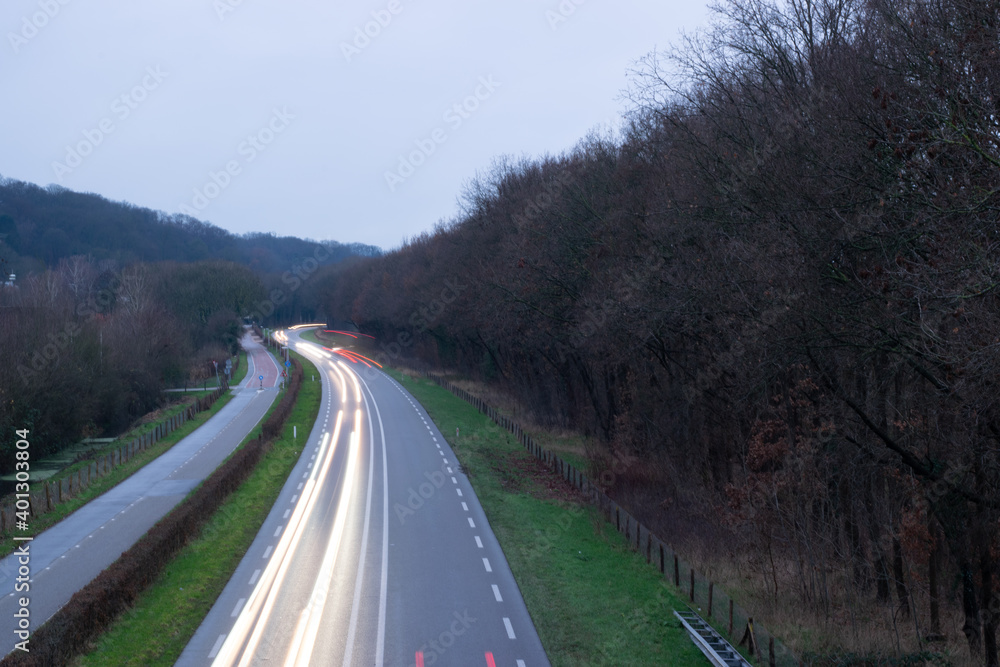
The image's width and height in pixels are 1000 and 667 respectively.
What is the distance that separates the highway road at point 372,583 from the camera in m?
12.6

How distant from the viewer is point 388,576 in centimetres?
1658

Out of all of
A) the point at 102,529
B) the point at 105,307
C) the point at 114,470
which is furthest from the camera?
the point at 105,307

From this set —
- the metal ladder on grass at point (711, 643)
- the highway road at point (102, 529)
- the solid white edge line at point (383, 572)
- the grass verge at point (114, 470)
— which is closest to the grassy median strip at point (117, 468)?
the grass verge at point (114, 470)

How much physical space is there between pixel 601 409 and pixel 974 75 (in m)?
28.1

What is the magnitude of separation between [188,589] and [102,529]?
8.13 m

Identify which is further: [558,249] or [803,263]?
[558,249]

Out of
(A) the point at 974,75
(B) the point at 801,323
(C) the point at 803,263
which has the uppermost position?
(A) the point at 974,75

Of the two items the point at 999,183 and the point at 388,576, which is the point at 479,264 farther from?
the point at 999,183

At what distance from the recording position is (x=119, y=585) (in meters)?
14.0

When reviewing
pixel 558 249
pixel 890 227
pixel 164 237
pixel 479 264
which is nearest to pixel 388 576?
pixel 890 227

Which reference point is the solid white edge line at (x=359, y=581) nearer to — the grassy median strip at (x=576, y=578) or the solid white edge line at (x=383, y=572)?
the solid white edge line at (x=383, y=572)

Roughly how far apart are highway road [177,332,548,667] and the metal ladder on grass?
111 inches

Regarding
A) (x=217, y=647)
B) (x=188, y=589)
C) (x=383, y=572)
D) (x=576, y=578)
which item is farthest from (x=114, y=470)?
(x=576, y=578)

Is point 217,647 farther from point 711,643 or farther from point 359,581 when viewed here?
point 711,643
